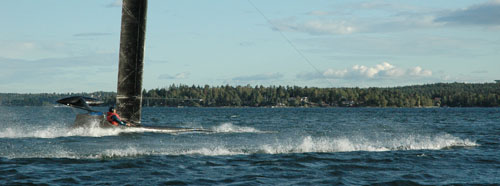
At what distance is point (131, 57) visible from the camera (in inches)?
1483

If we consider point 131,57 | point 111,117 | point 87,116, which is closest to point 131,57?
point 131,57

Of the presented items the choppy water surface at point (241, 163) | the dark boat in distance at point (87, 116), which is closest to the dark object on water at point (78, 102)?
the dark boat in distance at point (87, 116)

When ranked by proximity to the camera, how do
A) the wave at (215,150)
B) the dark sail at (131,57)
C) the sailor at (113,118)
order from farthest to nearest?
the dark sail at (131,57)
the sailor at (113,118)
the wave at (215,150)

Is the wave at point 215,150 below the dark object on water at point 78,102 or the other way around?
below

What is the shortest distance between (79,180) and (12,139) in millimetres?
16769

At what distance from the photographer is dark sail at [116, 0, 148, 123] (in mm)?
37594

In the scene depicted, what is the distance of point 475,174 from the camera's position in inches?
822

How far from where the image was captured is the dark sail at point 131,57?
37594 mm

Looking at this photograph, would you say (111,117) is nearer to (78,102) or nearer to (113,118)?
(113,118)

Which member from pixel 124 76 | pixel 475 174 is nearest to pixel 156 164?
pixel 475 174

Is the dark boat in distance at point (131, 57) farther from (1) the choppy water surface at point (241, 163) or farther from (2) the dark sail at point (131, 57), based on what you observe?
(1) the choppy water surface at point (241, 163)

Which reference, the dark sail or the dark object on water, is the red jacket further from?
the dark sail

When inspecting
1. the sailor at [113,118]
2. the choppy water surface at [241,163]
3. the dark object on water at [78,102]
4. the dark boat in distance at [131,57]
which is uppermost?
the dark boat in distance at [131,57]

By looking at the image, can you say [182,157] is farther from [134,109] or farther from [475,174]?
[134,109]
